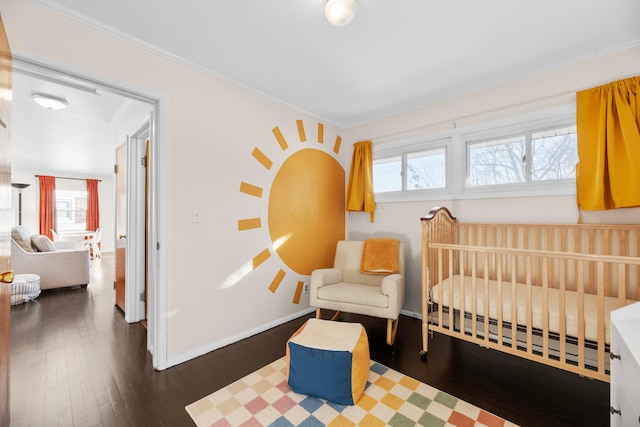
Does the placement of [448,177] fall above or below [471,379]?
above

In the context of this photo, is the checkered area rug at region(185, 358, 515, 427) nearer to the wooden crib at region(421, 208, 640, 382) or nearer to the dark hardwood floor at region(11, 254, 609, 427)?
the dark hardwood floor at region(11, 254, 609, 427)

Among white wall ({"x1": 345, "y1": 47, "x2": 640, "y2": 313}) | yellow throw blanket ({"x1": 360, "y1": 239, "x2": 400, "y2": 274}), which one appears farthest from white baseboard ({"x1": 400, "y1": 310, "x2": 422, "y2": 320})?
yellow throw blanket ({"x1": 360, "y1": 239, "x2": 400, "y2": 274})

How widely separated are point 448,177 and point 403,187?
52cm

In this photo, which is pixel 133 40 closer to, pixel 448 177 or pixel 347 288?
pixel 347 288

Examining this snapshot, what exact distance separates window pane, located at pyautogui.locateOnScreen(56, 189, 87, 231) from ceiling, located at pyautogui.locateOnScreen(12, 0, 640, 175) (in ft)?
18.3

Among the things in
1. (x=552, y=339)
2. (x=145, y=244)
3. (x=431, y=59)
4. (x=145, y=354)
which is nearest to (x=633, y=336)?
(x=552, y=339)

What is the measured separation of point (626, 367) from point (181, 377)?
88.7 inches

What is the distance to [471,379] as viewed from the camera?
70.4 inches

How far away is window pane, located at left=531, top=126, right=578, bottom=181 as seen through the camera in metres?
2.14

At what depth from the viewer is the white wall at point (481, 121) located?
197 centimetres

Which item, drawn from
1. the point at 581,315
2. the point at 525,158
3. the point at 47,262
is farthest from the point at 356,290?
the point at 47,262

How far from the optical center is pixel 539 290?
6.41 feet

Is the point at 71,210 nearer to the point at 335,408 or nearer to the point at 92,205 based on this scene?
the point at 92,205

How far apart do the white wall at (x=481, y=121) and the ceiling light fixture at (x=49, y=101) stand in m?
3.11
